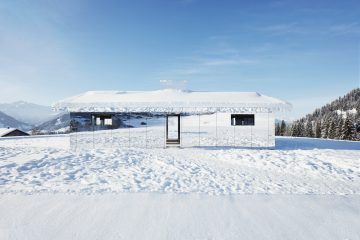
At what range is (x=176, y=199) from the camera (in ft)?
22.8

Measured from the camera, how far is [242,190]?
7910 mm

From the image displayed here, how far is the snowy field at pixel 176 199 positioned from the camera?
520 centimetres

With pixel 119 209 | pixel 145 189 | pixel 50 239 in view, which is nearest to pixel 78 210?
pixel 119 209

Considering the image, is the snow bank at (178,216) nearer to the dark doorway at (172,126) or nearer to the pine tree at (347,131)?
the dark doorway at (172,126)

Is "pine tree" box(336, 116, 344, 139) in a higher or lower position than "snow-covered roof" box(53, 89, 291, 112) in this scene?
lower

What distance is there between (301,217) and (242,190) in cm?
218

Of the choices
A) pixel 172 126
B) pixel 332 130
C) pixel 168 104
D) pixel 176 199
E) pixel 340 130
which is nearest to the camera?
pixel 176 199

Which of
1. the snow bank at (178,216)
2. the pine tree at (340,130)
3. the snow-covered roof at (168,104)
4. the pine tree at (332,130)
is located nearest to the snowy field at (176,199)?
the snow bank at (178,216)

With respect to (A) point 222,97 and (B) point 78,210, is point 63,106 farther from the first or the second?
(B) point 78,210

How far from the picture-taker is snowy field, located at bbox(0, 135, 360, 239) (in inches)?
205

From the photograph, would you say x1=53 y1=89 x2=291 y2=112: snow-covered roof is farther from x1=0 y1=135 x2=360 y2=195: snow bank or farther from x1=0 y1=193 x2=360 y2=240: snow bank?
x1=0 y1=193 x2=360 y2=240: snow bank

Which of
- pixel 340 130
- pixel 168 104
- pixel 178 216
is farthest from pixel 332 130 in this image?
pixel 178 216

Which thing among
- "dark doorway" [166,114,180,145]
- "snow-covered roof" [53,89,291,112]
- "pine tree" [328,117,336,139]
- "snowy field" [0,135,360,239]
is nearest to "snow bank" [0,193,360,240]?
"snowy field" [0,135,360,239]

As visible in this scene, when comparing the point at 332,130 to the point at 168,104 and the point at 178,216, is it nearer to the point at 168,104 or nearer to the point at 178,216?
the point at 168,104
